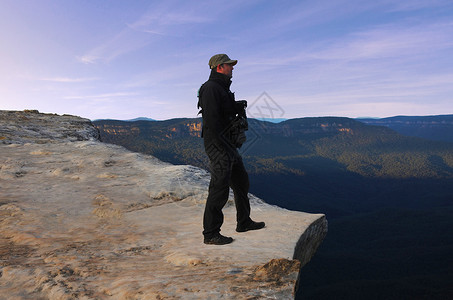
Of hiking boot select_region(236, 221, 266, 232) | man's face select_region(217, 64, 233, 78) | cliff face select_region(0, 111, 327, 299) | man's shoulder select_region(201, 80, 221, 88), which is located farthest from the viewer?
hiking boot select_region(236, 221, 266, 232)

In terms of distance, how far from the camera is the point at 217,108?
13.4 feet

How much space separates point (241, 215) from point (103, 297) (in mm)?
2322

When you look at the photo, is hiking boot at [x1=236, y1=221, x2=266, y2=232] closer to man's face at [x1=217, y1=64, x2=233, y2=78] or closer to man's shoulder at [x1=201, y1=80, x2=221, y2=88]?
man's shoulder at [x1=201, y1=80, x2=221, y2=88]

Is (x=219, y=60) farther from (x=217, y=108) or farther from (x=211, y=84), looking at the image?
(x=217, y=108)

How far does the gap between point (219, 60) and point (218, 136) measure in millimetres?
1045

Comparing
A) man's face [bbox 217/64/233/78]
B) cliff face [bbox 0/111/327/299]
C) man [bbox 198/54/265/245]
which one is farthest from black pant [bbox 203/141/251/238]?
man's face [bbox 217/64/233/78]

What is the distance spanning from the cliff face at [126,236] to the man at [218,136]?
34 centimetres

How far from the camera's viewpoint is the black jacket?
4078 mm

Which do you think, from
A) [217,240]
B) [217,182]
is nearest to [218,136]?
[217,182]

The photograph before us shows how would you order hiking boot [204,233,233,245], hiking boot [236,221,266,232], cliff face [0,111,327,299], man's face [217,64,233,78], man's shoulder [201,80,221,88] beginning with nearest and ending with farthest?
cliff face [0,111,327,299], hiking boot [204,233,233,245], man's shoulder [201,80,221,88], man's face [217,64,233,78], hiking boot [236,221,266,232]

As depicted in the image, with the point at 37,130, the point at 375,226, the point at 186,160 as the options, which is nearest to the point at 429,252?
the point at 375,226

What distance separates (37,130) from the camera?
12.2 m

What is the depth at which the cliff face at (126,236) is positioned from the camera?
2.84 metres

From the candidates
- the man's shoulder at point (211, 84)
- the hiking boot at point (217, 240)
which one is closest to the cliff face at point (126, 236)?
the hiking boot at point (217, 240)
